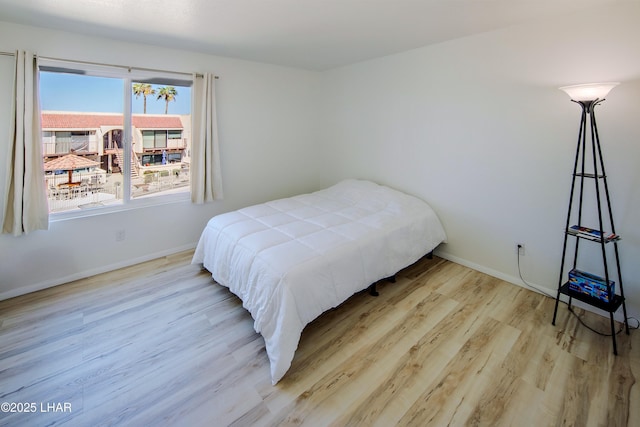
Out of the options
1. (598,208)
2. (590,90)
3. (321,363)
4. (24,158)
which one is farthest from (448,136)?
(24,158)

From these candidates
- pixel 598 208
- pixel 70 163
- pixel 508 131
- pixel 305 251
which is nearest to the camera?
pixel 598 208

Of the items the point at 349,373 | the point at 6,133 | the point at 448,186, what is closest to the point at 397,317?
the point at 349,373

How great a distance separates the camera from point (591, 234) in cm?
212

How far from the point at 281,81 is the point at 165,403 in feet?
12.5

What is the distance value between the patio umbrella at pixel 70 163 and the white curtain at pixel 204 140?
95 cm

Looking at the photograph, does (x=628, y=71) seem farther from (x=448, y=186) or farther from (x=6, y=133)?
(x=6, y=133)

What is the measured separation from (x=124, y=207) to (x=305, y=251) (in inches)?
87.2

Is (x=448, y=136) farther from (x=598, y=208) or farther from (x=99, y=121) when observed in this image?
(x=99, y=121)

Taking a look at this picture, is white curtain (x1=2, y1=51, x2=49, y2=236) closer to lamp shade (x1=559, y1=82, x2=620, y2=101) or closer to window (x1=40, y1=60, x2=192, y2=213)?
window (x1=40, y1=60, x2=192, y2=213)

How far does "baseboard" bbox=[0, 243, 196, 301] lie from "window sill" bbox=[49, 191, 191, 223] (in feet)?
1.81

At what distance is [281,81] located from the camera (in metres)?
4.04

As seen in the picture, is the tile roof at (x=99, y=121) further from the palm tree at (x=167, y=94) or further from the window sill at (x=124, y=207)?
the window sill at (x=124, y=207)

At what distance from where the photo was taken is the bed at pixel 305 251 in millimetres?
1933

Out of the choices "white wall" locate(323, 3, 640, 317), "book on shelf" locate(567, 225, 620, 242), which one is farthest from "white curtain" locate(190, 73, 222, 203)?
"book on shelf" locate(567, 225, 620, 242)
